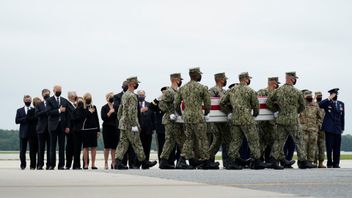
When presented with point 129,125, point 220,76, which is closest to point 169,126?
point 129,125

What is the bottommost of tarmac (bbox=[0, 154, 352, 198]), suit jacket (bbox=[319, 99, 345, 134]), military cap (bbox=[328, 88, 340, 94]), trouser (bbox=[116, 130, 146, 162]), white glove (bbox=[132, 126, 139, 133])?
tarmac (bbox=[0, 154, 352, 198])

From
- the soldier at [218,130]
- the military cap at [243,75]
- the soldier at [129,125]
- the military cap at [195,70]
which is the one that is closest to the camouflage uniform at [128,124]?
the soldier at [129,125]

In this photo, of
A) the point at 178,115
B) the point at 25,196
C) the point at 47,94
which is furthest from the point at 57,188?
the point at 47,94

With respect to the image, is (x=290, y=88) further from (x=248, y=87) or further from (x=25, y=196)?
(x=25, y=196)

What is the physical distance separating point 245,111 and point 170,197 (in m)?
9.22

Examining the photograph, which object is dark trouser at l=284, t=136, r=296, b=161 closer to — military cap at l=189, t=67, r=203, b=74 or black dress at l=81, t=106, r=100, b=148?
black dress at l=81, t=106, r=100, b=148

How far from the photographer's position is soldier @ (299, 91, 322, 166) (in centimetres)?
2284

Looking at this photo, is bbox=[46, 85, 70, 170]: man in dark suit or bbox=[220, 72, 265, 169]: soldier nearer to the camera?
bbox=[220, 72, 265, 169]: soldier

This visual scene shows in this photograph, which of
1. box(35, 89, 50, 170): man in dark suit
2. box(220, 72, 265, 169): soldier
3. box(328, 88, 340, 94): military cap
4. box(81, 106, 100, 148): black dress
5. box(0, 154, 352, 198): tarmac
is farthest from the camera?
box(328, 88, 340, 94): military cap

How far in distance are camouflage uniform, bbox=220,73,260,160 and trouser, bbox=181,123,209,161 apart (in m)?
0.57

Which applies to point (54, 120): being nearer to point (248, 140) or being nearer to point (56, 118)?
point (56, 118)

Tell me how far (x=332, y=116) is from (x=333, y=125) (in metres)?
0.25

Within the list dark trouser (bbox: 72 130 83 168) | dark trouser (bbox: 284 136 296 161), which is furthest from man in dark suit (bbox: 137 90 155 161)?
dark trouser (bbox: 284 136 296 161)

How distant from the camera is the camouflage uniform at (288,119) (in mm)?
19688
